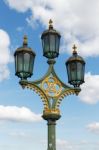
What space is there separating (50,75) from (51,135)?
1663mm

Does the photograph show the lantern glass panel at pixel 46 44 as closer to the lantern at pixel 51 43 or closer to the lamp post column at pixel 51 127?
the lantern at pixel 51 43

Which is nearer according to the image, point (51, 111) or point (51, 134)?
point (51, 134)

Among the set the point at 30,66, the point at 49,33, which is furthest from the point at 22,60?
the point at 49,33

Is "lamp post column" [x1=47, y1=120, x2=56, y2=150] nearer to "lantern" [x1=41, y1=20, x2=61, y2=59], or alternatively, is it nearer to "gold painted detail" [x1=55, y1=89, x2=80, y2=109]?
"gold painted detail" [x1=55, y1=89, x2=80, y2=109]

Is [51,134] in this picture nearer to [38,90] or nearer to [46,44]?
[38,90]

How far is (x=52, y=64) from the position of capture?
12.8m

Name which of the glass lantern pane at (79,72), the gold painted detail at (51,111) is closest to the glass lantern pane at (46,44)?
the glass lantern pane at (79,72)

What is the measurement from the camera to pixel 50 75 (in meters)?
12.5

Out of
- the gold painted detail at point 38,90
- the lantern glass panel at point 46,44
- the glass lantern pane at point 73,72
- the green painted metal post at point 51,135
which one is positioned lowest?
the green painted metal post at point 51,135

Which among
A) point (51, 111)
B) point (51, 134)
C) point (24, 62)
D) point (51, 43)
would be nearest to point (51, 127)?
point (51, 134)

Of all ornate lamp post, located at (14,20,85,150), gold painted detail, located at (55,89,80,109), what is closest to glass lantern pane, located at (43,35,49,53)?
ornate lamp post, located at (14,20,85,150)

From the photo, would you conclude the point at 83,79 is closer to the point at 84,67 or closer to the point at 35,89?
the point at 84,67

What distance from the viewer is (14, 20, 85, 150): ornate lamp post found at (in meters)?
12.0

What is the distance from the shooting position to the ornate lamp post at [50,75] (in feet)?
39.4
